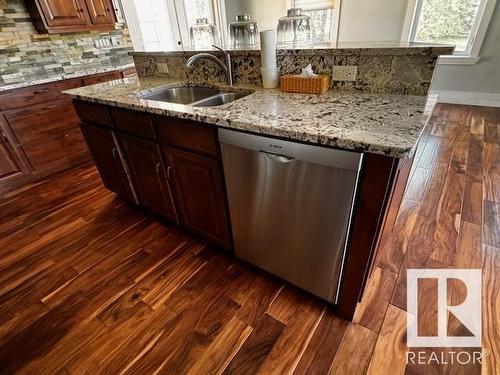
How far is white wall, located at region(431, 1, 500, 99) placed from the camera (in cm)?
350

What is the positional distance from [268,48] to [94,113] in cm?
120

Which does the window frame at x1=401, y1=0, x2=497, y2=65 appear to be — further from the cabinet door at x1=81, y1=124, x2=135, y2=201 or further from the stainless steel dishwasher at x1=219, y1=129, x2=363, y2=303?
the cabinet door at x1=81, y1=124, x2=135, y2=201

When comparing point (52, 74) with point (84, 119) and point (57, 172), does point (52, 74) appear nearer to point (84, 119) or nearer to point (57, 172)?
point (57, 172)

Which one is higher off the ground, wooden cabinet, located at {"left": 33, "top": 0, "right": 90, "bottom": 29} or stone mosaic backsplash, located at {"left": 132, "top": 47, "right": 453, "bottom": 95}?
wooden cabinet, located at {"left": 33, "top": 0, "right": 90, "bottom": 29}

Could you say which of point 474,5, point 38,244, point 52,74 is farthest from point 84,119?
point 474,5

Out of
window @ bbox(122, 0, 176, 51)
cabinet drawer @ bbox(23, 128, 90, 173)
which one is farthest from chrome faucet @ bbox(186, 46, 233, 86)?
window @ bbox(122, 0, 176, 51)

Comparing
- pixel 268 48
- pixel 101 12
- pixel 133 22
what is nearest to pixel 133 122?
pixel 268 48

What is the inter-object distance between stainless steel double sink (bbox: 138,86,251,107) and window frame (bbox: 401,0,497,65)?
11.1 ft

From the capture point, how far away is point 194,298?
1387 millimetres

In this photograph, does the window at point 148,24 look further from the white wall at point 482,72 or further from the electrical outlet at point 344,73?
the white wall at point 482,72

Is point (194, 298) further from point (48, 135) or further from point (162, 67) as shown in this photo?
point (48, 135)

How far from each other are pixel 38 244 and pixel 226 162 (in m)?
1.59

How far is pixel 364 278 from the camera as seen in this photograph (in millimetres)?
1083

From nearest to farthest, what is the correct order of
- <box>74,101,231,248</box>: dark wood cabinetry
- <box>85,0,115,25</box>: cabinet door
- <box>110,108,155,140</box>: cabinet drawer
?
<box>74,101,231,248</box>: dark wood cabinetry, <box>110,108,155,140</box>: cabinet drawer, <box>85,0,115,25</box>: cabinet door
